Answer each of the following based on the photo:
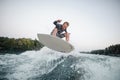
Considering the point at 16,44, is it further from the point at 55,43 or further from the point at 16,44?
the point at 55,43

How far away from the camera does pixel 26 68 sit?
150 inches

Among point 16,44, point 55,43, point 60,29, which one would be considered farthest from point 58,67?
point 16,44

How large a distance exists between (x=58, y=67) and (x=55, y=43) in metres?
1.04

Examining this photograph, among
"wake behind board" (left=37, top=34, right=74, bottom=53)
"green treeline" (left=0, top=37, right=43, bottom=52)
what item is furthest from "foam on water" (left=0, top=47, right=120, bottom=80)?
"green treeline" (left=0, top=37, right=43, bottom=52)

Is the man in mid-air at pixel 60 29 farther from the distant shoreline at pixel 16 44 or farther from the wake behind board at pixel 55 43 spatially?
the distant shoreline at pixel 16 44

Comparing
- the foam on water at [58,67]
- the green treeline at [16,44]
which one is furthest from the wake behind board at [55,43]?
the green treeline at [16,44]

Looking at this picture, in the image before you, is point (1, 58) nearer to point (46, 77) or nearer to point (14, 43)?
point (46, 77)

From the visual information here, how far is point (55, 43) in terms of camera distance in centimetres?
460

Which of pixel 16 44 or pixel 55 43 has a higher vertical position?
pixel 16 44

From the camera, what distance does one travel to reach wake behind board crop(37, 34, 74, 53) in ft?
14.7

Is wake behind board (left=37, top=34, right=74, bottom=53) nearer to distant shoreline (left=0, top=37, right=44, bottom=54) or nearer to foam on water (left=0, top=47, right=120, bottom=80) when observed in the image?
foam on water (left=0, top=47, right=120, bottom=80)

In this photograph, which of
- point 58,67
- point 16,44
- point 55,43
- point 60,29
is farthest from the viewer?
point 16,44

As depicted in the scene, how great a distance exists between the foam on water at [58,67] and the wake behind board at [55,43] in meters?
0.25

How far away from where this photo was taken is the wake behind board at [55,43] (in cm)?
447
